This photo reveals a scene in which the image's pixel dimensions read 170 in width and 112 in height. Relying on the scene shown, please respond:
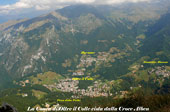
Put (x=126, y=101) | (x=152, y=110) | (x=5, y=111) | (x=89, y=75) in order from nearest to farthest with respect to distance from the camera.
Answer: (x=152, y=110) → (x=5, y=111) → (x=126, y=101) → (x=89, y=75)

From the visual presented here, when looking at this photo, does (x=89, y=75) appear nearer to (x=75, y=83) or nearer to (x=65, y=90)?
(x=75, y=83)

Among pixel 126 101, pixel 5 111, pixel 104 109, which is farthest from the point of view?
pixel 104 109

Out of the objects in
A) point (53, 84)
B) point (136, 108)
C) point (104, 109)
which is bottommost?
point (53, 84)

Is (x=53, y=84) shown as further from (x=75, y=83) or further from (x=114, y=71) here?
(x=114, y=71)

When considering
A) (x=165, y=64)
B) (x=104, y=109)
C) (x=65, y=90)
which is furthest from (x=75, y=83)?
(x=104, y=109)

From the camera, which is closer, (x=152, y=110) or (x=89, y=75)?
(x=152, y=110)

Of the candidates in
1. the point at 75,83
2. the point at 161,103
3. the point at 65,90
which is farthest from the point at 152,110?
the point at 75,83

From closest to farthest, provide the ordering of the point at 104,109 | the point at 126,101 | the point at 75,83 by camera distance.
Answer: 1. the point at 126,101
2. the point at 104,109
3. the point at 75,83

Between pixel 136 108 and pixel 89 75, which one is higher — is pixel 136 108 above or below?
above

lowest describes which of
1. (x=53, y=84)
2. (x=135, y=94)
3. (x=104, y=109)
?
(x=53, y=84)
